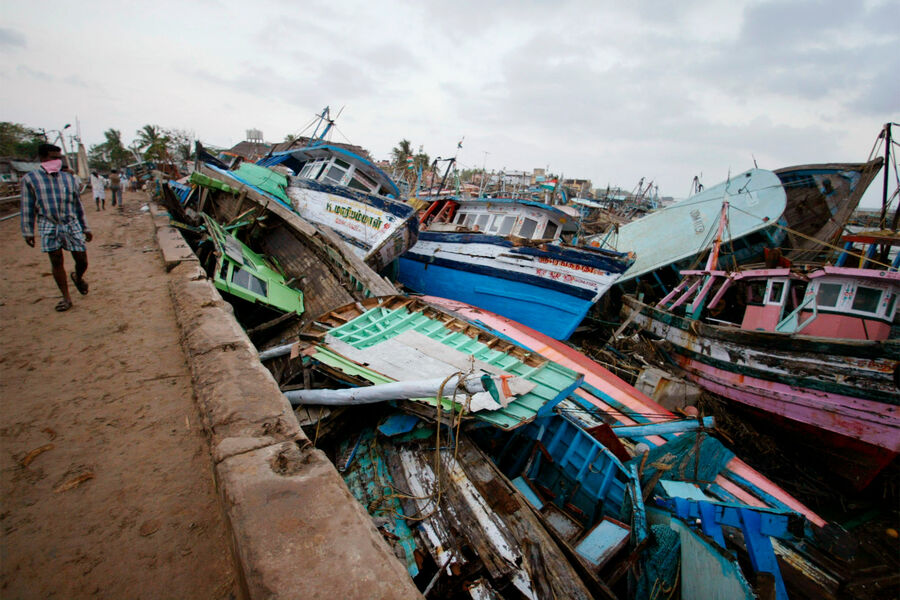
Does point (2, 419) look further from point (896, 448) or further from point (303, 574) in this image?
point (896, 448)

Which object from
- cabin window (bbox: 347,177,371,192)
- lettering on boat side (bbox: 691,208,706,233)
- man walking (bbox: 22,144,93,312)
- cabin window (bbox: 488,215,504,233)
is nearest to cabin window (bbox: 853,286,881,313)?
lettering on boat side (bbox: 691,208,706,233)

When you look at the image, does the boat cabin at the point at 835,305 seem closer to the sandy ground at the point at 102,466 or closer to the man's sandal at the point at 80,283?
the sandy ground at the point at 102,466

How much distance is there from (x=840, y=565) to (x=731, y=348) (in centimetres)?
383

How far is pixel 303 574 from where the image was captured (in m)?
1.29

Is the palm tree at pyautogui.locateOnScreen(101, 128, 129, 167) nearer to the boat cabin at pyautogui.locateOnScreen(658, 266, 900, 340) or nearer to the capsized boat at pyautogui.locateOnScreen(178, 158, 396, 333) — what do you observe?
the capsized boat at pyautogui.locateOnScreen(178, 158, 396, 333)

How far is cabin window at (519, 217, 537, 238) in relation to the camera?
9.20 m

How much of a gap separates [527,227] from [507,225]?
559 mm

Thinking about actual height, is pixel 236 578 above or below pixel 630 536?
above

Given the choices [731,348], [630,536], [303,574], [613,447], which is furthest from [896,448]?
[303,574]

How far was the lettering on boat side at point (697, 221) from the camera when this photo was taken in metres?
10.4

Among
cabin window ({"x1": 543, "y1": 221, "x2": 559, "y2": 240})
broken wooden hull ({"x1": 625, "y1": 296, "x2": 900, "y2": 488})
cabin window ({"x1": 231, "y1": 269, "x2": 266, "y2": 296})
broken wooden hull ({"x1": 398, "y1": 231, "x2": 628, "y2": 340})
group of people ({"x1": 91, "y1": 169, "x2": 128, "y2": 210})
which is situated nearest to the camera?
broken wooden hull ({"x1": 625, "y1": 296, "x2": 900, "y2": 488})

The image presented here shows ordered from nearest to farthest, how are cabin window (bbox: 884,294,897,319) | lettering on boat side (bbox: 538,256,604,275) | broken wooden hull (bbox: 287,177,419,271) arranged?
cabin window (bbox: 884,294,897,319) < lettering on boat side (bbox: 538,256,604,275) < broken wooden hull (bbox: 287,177,419,271)

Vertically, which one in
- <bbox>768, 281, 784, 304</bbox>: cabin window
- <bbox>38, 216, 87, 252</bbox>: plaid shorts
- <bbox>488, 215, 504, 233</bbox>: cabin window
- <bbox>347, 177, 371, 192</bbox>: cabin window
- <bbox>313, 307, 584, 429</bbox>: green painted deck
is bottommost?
<bbox>313, 307, 584, 429</bbox>: green painted deck

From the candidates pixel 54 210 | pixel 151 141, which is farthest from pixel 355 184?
pixel 151 141
